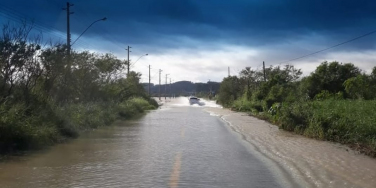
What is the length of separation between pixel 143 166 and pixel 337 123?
9.11 m

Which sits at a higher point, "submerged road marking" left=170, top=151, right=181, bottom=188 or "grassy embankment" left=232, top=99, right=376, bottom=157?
"grassy embankment" left=232, top=99, right=376, bottom=157

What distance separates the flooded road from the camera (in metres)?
8.41

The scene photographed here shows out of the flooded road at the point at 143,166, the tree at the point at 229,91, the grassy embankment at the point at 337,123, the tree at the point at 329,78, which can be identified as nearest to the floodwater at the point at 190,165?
the flooded road at the point at 143,166

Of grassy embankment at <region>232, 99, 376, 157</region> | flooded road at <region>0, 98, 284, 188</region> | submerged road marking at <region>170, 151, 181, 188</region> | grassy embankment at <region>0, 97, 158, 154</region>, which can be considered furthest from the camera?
grassy embankment at <region>232, 99, 376, 157</region>

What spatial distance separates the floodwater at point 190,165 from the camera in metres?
8.48

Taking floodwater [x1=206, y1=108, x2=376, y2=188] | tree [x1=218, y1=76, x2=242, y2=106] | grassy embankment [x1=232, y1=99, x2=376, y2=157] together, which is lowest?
floodwater [x1=206, y1=108, x2=376, y2=188]

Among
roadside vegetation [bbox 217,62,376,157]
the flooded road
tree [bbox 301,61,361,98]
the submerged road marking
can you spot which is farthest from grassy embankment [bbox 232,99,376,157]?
tree [bbox 301,61,361,98]

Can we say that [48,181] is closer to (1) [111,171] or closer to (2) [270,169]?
(1) [111,171]

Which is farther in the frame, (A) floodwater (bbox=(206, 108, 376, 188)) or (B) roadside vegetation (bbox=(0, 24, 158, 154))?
(B) roadside vegetation (bbox=(0, 24, 158, 154))

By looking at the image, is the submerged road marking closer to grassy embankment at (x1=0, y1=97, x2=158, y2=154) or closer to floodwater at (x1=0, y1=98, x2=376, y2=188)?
floodwater at (x1=0, y1=98, x2=376, y2=188)

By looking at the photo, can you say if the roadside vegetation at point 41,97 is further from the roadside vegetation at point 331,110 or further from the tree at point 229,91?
the tree at point 229,91

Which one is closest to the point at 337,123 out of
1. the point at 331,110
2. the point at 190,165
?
the point at 331,110

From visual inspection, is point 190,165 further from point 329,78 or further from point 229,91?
point 229,91

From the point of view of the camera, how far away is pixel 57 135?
50.9ft
